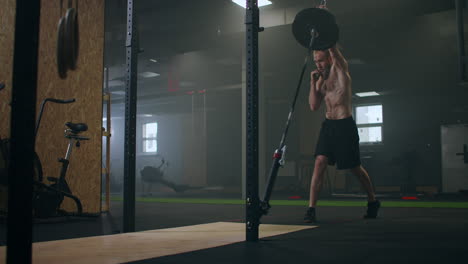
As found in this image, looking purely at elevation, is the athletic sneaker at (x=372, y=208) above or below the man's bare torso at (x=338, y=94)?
below

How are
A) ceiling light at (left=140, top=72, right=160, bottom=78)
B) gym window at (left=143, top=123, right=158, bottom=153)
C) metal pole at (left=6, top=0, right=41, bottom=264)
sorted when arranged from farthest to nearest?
gym window at (left=143, top=123, right=158, bottom=153) < ceiling light at (left=140, top=72, right=160, bottom=78) < metal pole at (left=6, top=0, right=41, bottom=264)

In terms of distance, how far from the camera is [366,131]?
14336 millimetres

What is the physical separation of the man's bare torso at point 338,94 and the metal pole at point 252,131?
1.67m

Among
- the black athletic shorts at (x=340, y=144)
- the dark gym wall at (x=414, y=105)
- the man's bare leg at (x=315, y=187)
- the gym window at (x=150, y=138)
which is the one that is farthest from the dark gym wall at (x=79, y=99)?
the gym window at (x=150, y=138)

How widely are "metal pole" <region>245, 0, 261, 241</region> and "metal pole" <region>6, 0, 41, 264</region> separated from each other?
1.71m

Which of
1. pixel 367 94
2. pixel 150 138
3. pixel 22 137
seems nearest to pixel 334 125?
pixel 22 137

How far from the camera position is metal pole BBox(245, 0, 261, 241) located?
108 inches

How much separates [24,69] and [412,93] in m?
13.9

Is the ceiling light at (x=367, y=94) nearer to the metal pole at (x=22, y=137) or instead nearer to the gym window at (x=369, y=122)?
the gym window at (x=369, y=122)

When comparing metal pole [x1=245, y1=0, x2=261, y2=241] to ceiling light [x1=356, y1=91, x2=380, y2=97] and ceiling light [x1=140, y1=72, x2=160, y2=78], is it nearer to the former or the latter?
ceiling light [x1=140, y1=72, x2=160, y2=78]

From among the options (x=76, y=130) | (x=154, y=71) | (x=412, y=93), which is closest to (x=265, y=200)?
(x=76, y=130)

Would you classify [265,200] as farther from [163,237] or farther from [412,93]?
[412,93]

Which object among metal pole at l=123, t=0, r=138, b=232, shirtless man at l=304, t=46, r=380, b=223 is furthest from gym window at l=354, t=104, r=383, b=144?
metal pole at l=123, t=0, r=138, b=232

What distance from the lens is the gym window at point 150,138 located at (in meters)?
17.2
